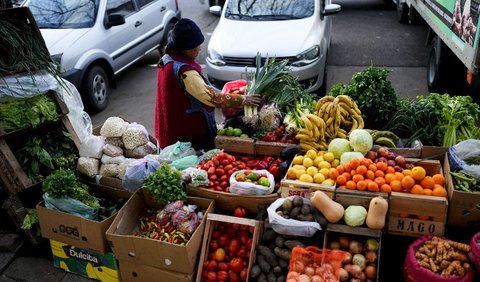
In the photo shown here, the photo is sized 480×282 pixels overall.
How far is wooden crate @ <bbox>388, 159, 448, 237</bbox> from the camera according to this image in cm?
317

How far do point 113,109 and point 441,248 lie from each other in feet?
20.7

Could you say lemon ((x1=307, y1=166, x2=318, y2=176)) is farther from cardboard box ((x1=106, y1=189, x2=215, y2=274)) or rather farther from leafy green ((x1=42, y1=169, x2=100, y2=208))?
leafy green ((x1=42, y1=169, x2=100, y2=208))

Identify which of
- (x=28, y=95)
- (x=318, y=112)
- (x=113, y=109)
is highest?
(x=28, y=95)

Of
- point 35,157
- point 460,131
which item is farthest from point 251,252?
point 35,157

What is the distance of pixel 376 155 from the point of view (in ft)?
12.0

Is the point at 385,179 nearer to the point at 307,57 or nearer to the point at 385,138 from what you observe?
the point at 385,138

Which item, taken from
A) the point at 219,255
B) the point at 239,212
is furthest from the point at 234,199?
the point at 219,255

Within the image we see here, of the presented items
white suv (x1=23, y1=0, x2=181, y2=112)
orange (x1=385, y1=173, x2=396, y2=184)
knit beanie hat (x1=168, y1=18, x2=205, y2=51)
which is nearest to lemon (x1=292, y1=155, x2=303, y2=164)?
orange (x1=385, y1=173, x2=396, y2=184)

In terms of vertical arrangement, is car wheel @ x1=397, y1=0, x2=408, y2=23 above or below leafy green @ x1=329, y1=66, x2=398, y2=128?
below

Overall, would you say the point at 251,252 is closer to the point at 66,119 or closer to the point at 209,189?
the point at 209,189

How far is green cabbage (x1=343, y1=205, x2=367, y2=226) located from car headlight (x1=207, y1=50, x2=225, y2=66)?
4.26 meters

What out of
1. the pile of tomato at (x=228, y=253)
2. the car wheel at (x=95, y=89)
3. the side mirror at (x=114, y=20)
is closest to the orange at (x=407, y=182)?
the pile of tomato at (x=228, y=253)

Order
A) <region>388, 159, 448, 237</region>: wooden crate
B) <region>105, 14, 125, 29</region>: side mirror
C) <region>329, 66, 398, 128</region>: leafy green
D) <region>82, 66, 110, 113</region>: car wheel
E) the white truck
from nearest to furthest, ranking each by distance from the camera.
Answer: <region>388, 159, 448, 237</region>: wooden crate
<region>329, 66, 398, 128</region>: leafy green
the white truck
<region>82, 66, 110, 113</region>: car wheel
<region>105, 14, 125, 29</region>: side mirror

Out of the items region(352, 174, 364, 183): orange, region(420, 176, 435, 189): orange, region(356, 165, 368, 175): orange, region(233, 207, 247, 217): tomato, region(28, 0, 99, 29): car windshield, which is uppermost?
region(28, 0, 99, 29): car windshield
